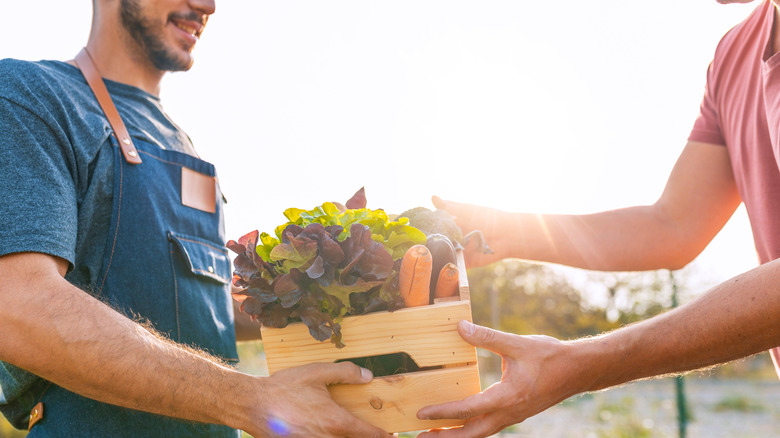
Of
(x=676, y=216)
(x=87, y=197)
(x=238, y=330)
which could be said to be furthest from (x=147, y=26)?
(x=676, y=216)

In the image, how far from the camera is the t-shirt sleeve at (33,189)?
1.65 metres

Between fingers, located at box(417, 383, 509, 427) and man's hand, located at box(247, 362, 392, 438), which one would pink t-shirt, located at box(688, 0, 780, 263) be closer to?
fingers, located at box(417, 383, 509, 427)

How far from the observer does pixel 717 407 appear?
13.7 metres

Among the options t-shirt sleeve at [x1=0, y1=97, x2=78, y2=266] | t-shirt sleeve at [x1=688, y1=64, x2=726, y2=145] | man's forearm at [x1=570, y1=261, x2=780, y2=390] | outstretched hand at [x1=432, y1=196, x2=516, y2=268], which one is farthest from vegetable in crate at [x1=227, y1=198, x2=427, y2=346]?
t-shirt sleeve at [x1=688, y1=64, x2=726, y2=145]

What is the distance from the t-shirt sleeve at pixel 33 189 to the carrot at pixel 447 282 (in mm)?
1172

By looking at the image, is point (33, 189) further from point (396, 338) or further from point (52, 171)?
point (396, 338)

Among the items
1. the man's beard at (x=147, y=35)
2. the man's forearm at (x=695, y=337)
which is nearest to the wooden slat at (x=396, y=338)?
the man's forearm at (x=695, y=337)

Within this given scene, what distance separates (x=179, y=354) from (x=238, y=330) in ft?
4.14

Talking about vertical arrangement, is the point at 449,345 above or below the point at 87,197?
below

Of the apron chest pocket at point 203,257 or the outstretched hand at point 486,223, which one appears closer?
the apron chest pocket at point 203,257

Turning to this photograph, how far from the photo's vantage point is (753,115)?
2.34 metres

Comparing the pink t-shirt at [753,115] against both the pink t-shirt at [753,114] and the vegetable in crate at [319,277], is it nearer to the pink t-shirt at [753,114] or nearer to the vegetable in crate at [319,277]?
the pink t-shirt at [753,114]

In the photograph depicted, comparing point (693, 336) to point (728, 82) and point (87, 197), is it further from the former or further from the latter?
point (87, 197)

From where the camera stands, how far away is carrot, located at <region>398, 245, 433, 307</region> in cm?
179
